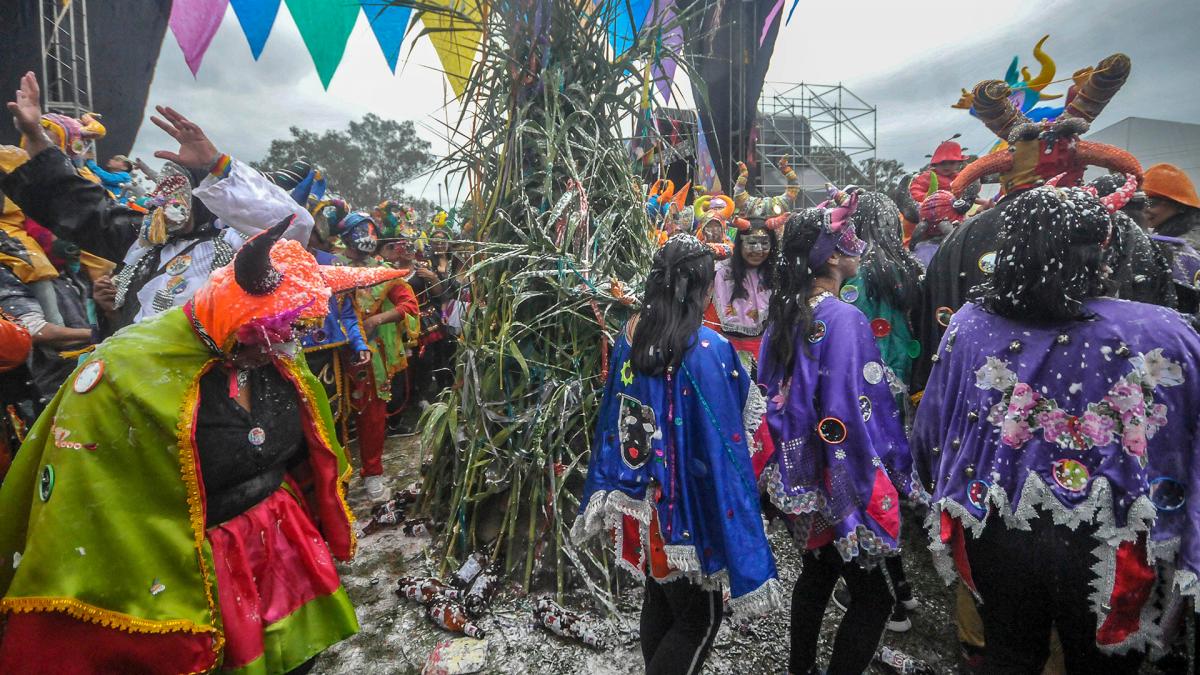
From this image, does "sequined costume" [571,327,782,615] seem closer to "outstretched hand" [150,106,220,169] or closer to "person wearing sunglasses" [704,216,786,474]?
"outstretched hand" [150,106,220,169]

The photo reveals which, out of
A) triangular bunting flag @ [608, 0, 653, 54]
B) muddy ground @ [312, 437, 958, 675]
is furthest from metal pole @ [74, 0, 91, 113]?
muddy ground @ [312, 437, 958, 675]

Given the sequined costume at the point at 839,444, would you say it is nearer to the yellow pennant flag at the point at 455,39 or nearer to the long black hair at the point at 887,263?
the long black hair at the point at 887,263

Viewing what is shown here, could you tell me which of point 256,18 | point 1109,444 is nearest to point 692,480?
point 1109,444

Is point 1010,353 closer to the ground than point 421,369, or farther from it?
farther from it

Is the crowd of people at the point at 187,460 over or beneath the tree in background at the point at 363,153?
beneath

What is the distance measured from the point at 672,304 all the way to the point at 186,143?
1817 millimetres

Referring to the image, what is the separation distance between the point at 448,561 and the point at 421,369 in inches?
155

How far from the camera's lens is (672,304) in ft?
5.89

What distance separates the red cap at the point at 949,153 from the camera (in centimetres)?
535

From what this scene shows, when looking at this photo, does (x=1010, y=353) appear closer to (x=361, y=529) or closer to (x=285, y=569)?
(x=285, y=569)

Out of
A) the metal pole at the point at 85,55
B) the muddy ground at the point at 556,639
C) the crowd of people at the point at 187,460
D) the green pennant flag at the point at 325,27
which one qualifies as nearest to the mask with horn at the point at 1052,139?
the muddy ground at the point at 556,639

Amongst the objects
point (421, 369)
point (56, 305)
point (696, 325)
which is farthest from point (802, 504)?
point (421, 369)

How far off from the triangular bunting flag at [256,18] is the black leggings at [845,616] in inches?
242

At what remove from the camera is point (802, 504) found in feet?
6.12
